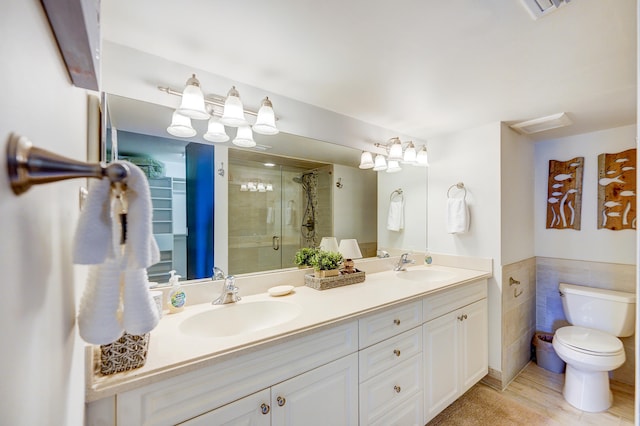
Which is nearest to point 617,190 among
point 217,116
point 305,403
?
point 305,403

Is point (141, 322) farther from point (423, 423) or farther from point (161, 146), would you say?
point (423, 423)

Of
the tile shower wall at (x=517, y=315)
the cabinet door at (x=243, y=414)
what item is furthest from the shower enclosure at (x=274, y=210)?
the tile shower wall at (x=517, y=315)

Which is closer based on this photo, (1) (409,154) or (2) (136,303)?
(2) (136,303)

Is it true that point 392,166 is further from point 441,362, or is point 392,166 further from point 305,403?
point 305,403

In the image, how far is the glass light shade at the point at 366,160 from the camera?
7.22ft

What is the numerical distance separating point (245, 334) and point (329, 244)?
1015 mm

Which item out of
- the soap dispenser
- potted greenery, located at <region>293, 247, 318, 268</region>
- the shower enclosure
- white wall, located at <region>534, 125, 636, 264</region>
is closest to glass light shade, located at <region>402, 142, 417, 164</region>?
the shower enclosure

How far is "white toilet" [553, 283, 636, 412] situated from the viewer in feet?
6.17

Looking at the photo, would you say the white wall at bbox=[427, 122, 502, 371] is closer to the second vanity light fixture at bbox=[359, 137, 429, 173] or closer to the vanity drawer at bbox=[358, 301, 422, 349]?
the second vanity light fixture at bbox=[359, 137, 429, 173]

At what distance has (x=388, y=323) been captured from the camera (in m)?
1.46

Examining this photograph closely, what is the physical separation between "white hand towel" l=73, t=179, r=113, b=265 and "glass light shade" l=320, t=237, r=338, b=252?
1.58 m

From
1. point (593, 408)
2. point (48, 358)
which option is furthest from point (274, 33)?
point (593, 408)

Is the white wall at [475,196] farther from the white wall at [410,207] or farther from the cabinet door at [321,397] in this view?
the cabinet door at [321,397]

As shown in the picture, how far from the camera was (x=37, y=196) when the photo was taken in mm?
372
